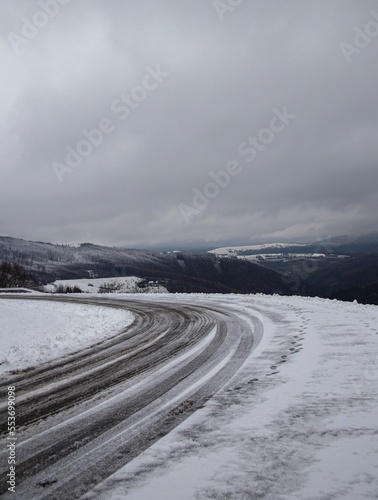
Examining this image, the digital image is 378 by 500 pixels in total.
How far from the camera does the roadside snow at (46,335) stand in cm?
804

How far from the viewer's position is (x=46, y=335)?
1070 centimetres

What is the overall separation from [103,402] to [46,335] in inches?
277

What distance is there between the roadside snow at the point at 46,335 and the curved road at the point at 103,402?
770 millimetres

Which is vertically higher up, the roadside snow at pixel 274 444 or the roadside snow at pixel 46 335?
the roadside snow at pixel 46 335

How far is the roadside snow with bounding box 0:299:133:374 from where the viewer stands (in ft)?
26.4

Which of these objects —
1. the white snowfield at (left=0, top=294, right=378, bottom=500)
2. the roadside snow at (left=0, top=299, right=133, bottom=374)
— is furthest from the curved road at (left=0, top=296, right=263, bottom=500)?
the roadside snow at (left=0, top=299, right=133, bottom=374)

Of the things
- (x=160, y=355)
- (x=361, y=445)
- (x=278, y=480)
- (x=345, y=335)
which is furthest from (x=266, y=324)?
(x=278, y=480)

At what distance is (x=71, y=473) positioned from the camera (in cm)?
295

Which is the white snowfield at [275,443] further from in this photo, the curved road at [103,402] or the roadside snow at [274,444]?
the curved road at [103,402]

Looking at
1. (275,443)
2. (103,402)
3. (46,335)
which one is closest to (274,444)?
(275,443)

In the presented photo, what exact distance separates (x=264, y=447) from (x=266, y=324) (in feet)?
27.9

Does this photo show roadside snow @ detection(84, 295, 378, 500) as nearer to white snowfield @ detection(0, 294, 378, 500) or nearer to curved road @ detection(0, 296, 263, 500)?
white snowfield @ detection(0, 294, 378, 500)

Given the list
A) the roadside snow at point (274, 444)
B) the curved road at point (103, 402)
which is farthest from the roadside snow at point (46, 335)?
the roadside snow at point (274, 444)

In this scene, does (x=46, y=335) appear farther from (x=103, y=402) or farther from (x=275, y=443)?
(x=275, y=443)
